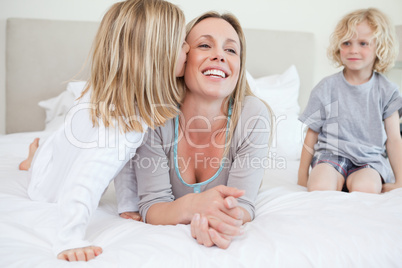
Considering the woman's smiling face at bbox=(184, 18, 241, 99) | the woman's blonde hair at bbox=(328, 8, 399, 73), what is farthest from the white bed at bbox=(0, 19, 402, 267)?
the woman's blonde hair at bbox=(328, 8, 399, 73)

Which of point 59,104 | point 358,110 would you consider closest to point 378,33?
point 358,110

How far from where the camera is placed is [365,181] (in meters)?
1.34

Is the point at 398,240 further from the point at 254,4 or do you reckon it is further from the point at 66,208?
the point at 254,4

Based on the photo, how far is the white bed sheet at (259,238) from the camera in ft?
2.46

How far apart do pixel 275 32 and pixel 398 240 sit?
2.03m

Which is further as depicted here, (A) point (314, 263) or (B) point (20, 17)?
(B) point (20, 17)

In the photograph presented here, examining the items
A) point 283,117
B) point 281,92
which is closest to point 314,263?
point 283,117

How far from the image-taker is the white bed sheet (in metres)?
0.75

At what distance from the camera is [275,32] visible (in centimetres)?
262

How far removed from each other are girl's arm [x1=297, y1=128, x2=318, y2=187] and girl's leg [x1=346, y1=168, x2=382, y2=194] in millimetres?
166

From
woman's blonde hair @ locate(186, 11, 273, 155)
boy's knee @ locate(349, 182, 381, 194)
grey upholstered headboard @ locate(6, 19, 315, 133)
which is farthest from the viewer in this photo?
grey upholstered headboard @ locate(6, 19, 315, 133)

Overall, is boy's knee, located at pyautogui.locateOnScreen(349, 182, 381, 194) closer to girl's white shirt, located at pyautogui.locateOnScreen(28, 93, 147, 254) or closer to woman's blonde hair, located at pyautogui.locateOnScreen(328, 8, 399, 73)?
woman's blonde hair, located at pyautogui.locateOnScreen(328, 8, 399, 73)

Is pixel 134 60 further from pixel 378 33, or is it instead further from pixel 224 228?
pixel 378 33

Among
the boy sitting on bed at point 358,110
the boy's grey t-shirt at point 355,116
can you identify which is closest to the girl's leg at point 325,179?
the boy sitting on bed at point 358,110
